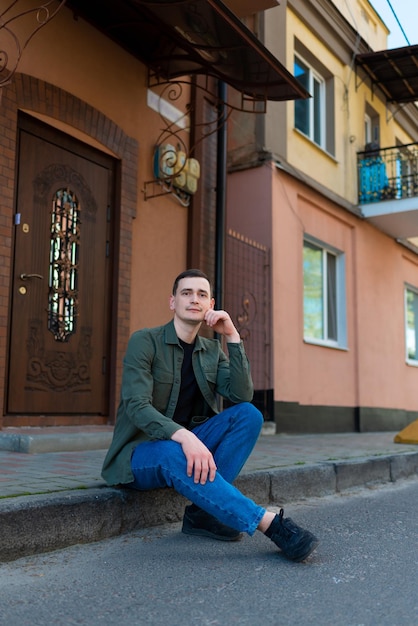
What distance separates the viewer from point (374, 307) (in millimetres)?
13547

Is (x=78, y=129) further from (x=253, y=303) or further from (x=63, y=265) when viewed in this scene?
(x=253, y=303)

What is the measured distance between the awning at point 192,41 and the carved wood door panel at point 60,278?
135cm

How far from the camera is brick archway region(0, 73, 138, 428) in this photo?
602 cm

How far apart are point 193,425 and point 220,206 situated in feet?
18.4

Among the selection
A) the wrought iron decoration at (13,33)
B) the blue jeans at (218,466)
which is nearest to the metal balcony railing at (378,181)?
the wrought iron decoration at (13,33)

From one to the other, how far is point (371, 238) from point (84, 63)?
26.5 feet

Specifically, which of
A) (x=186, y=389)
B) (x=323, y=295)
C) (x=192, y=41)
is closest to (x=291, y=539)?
(x=186, y=389)

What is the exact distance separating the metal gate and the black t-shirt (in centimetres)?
567

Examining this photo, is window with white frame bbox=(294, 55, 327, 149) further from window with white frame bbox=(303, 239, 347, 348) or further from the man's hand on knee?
the man's hand on knee

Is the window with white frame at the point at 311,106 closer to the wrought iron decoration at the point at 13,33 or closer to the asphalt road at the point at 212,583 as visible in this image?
the wrought iron decoration at the point at 13,33

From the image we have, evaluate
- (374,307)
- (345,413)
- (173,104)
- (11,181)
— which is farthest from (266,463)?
(374,307)

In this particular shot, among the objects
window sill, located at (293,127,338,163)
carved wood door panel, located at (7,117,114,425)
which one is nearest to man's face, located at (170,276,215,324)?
carved wood door panel, located at (7,117,114,425)

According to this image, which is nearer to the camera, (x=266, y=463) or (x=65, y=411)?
(x=266, y=463)

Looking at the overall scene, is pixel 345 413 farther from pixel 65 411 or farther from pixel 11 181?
pixel 11 181
